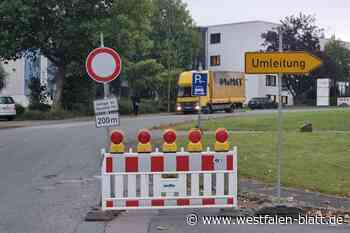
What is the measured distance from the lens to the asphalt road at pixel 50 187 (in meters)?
8.51

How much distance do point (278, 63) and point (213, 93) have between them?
42.7 metres

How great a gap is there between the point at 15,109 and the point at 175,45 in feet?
112

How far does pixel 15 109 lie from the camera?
43.2m

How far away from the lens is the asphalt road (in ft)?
27.9

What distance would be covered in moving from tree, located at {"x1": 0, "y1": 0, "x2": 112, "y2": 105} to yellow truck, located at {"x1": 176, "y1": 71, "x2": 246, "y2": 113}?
1097 cm

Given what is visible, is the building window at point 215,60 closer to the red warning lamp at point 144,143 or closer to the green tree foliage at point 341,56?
the green tree foliage at point 341,56

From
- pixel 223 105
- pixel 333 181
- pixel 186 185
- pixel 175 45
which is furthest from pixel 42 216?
pixel 175 45

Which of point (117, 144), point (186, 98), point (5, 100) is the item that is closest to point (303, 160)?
point (117, 144)

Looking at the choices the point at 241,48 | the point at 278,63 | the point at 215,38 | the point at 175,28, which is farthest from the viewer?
the point at 215,38

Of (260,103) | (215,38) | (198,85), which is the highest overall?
(215,38)

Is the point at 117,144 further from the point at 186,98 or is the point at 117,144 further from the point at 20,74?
the point at 20,74

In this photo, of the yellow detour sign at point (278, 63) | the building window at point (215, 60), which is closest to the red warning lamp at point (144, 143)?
the yellow detour sign at point (278, 63)

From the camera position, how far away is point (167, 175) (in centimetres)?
930

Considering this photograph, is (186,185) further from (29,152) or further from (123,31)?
(123,31)
